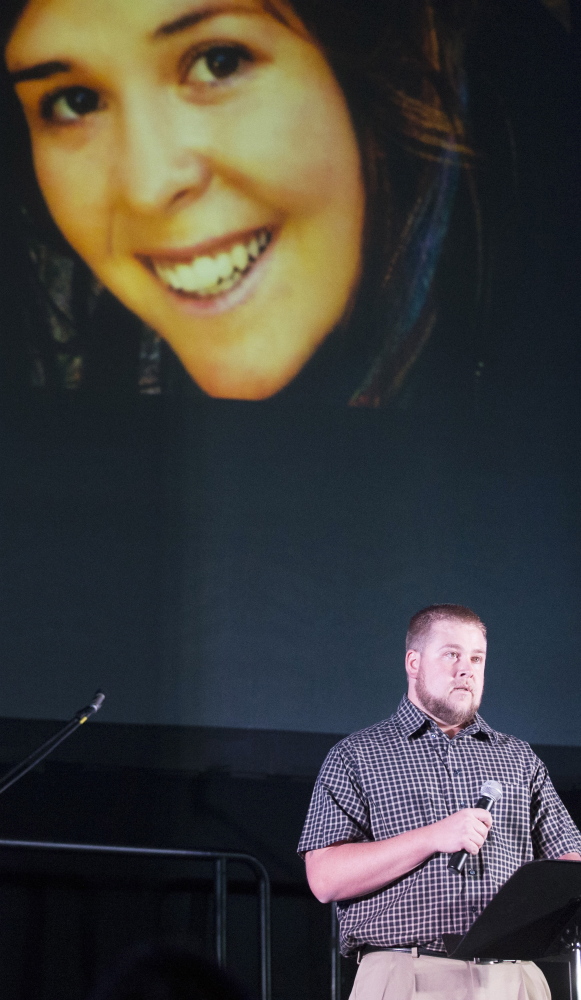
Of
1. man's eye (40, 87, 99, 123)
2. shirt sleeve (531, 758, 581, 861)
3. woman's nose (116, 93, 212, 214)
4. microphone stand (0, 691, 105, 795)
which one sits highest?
man's eye (40, 87, 99, 123)

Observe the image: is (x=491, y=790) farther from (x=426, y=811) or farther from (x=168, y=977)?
(x=168, y=977)

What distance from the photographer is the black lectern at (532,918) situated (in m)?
1.78

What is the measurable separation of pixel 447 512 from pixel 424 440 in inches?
10.3

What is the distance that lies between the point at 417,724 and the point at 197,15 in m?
2.71

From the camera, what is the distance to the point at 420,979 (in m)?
2.13

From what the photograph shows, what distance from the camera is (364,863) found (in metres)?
2.10

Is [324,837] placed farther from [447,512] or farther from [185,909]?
[447,512]

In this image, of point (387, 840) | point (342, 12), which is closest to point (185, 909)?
point (387, 840)

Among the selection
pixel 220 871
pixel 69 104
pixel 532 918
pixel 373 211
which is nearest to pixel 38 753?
pixel 220 871

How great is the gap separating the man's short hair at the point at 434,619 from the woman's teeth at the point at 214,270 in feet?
5.62

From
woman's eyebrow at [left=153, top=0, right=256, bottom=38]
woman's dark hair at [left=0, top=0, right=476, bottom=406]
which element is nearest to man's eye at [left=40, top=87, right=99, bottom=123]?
woman's dark hair at [left=0, top=0, right=476, bottom=406]

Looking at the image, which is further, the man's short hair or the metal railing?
the metal railing

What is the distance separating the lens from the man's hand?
1.95 m

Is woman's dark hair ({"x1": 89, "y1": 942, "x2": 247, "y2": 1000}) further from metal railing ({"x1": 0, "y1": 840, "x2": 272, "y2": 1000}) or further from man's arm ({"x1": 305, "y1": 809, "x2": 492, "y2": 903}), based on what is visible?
metal railing ({"x1": 0, "y1": 840, "x2": 272, "y2": 1000})
